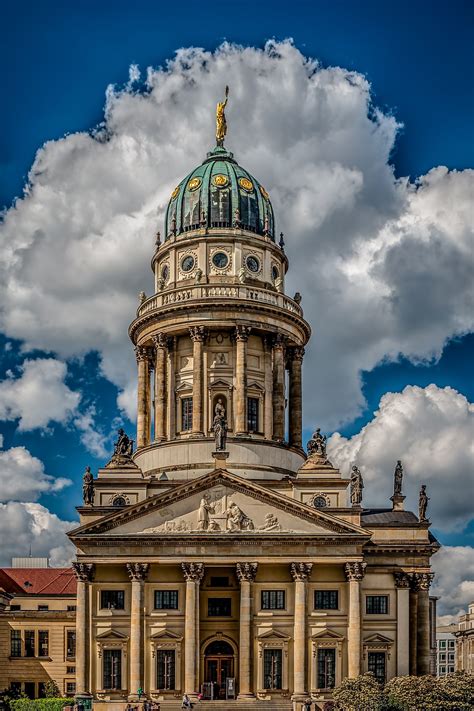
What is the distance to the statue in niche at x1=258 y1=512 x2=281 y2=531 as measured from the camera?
256 ft

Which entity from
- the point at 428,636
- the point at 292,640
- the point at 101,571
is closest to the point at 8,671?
the point at 101,571

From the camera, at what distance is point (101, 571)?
78.8 metres

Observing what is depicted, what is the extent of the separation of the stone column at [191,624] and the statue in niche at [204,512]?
99.6 inches

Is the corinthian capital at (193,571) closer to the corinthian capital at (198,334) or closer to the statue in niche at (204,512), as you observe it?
the statue in niche at (204,512)

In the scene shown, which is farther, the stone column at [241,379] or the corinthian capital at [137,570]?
the stone column at [241,379]

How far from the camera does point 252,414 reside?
9088 centimetres

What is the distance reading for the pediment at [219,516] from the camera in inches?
3061

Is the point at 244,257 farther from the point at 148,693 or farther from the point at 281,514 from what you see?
the point at 148,693

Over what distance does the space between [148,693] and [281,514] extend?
48.5ft

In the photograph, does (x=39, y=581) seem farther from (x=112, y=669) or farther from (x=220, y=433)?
(x=220, y=433)

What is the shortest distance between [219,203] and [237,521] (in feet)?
97.8

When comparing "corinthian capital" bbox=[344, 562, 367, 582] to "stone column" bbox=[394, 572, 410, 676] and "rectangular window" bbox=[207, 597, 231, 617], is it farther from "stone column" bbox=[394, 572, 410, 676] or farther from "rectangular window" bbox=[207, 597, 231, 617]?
"rectangular window" bbox=[207, 597, 231, 617]

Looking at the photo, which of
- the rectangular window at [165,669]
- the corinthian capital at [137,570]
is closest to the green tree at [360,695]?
the rectangular window at [165,669]

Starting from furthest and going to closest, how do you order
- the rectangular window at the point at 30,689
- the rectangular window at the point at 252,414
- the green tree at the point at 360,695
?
the rectangular window at the point at 30,689 < the rectangular window at the point at 252,414 < the green tree at the point at 360,695
